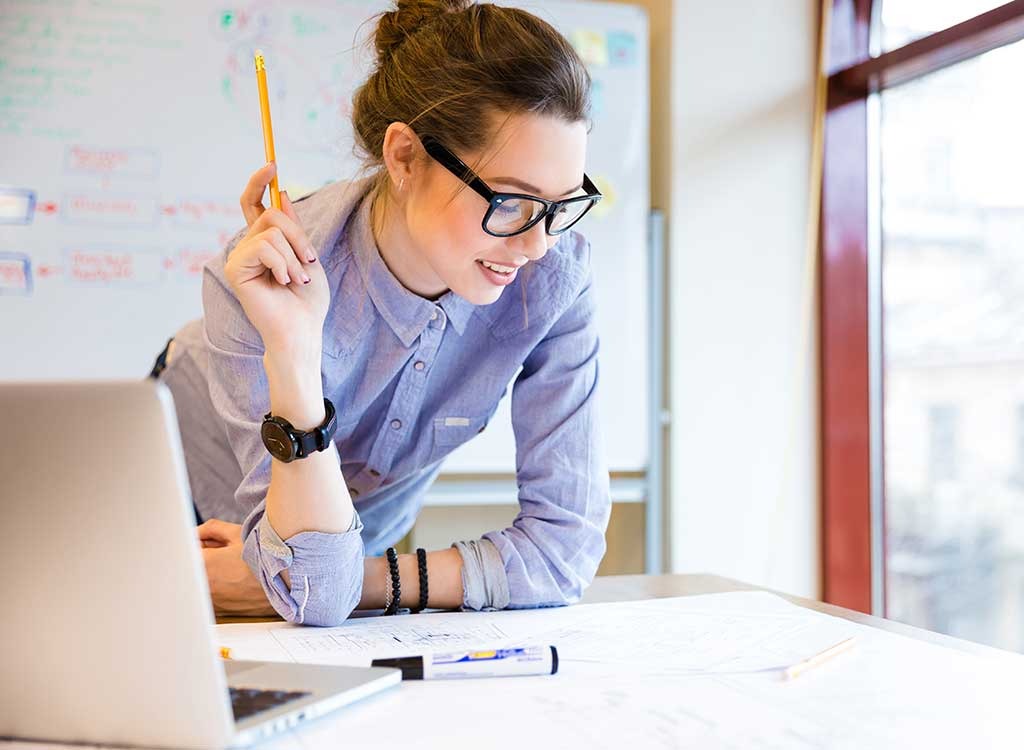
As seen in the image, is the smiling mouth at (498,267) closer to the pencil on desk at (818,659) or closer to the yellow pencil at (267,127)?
the yellow pencil at (267,127)

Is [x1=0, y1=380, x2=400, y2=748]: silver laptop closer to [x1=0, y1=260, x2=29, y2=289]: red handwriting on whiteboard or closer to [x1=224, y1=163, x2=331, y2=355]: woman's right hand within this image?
[x1=224, y1=163, x2=331, y2=355]: woman's right hand

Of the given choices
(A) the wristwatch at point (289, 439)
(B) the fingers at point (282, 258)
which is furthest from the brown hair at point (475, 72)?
(A) the wristwatch at point (289, 439)

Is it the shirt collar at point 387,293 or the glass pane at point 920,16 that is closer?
the shirt collar at point 387,293

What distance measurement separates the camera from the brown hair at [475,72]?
1.14 m

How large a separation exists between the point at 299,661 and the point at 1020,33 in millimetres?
2423

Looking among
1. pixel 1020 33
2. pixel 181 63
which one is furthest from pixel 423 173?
pixel 1020 33

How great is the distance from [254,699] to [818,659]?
0.46m

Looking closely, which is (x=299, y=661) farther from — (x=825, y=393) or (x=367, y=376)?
(x=825, y=393)

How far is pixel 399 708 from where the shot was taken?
29.8 inches

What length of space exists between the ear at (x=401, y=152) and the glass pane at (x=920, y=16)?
198 cm

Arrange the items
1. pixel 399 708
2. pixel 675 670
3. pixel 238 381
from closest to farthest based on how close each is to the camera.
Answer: pixel 399 708 < pixel 675 670 < pixel 238 381

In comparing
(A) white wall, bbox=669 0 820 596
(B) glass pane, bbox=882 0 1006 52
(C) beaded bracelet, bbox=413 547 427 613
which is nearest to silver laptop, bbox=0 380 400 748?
(C) beaded bracelet, bbox=413 547 427 613

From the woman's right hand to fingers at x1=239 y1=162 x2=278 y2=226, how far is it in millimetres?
58

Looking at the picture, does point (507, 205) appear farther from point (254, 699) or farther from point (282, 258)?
point (254, 699)
